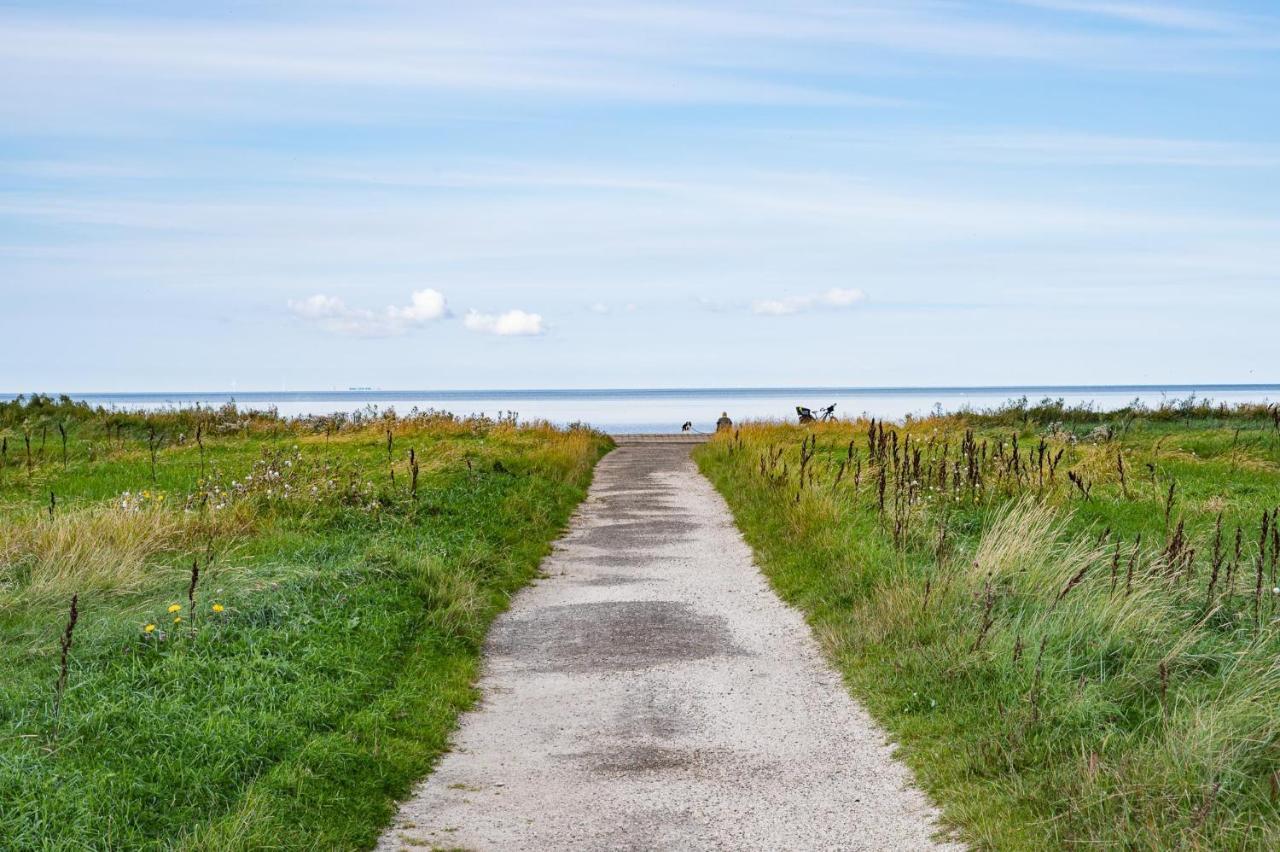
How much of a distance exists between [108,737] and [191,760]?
56cm

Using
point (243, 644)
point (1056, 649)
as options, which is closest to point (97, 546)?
point (243, 644)

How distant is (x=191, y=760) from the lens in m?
5.69

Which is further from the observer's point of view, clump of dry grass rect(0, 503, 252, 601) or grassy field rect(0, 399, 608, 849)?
clump of dry grass rect(0, 503, 252, 601)

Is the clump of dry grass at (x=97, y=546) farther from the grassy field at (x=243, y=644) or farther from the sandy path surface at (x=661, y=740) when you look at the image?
the sandy path surface at (x=661, y=740)

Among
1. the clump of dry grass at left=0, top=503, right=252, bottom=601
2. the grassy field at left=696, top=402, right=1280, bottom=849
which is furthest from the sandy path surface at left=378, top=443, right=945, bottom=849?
the clump of dry grass at left=0, top=503, right=252, bottom=601

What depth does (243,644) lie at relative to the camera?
7707 millimetres

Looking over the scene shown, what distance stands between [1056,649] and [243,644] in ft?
18.2

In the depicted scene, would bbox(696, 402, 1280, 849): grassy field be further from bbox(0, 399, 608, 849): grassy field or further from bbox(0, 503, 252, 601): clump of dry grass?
bbox(0, 503, 252, 601): clump of dry grass

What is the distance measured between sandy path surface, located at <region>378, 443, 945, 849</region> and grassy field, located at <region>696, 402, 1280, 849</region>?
351mm

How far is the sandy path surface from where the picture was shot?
5.52 meters

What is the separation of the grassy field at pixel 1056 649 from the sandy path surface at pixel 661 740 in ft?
1.15

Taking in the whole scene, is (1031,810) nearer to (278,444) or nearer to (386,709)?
(386,709)

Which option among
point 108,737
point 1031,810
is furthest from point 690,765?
point 108,737

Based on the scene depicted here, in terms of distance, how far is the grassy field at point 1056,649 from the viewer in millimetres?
5129
